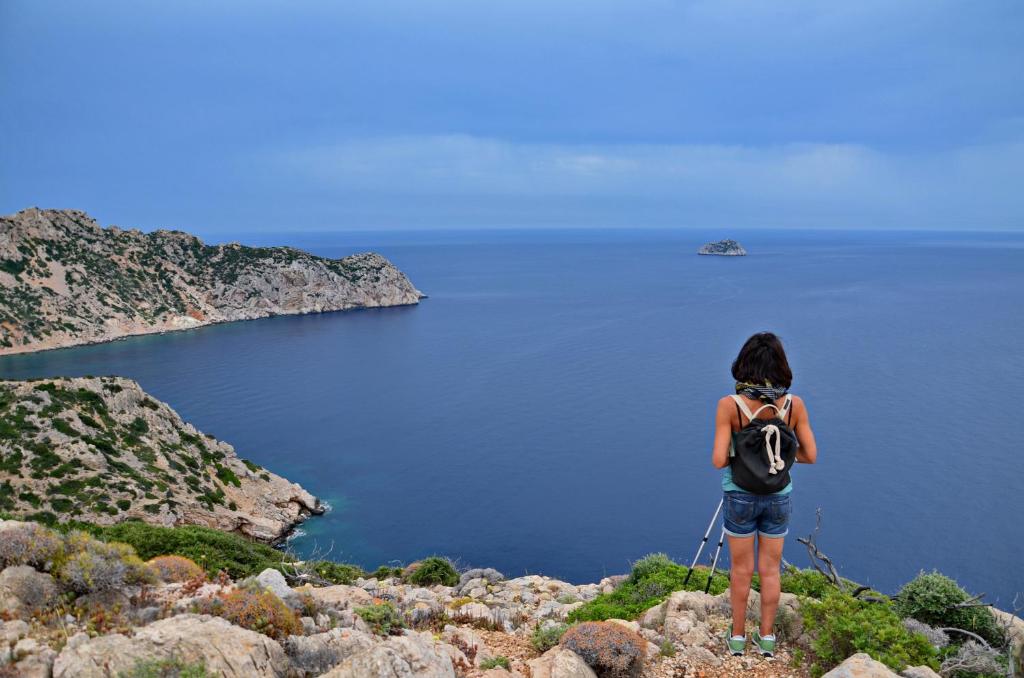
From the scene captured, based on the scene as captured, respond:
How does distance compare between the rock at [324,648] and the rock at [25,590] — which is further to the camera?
the rock at [25,590]

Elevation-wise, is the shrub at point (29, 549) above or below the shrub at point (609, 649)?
above

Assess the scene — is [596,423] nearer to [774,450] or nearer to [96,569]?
[96,569]

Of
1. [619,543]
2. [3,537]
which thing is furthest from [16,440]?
[619,543]

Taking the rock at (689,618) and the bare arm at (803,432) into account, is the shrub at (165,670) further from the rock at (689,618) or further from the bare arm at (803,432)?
the bare arm at (803,432)

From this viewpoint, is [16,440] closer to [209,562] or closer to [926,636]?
[209,562]

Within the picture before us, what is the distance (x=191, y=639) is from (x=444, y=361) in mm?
81899

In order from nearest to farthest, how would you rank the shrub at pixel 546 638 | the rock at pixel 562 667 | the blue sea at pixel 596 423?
1. the rock at pixel 562 667
2. the shrub at pixel 546 638
3. the blue sea at pixel 596 423

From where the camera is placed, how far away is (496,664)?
275 inches

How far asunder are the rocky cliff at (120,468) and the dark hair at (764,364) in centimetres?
3038

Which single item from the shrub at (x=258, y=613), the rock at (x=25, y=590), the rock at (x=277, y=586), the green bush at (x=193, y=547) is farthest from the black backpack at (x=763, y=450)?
the green bush at (x=193, y=547)

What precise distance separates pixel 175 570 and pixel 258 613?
307 cm

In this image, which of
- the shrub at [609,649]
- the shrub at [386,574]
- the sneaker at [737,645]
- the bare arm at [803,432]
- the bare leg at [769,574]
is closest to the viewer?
the bare arm at [803,432]

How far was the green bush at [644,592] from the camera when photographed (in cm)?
961

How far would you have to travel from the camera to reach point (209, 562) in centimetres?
1194
